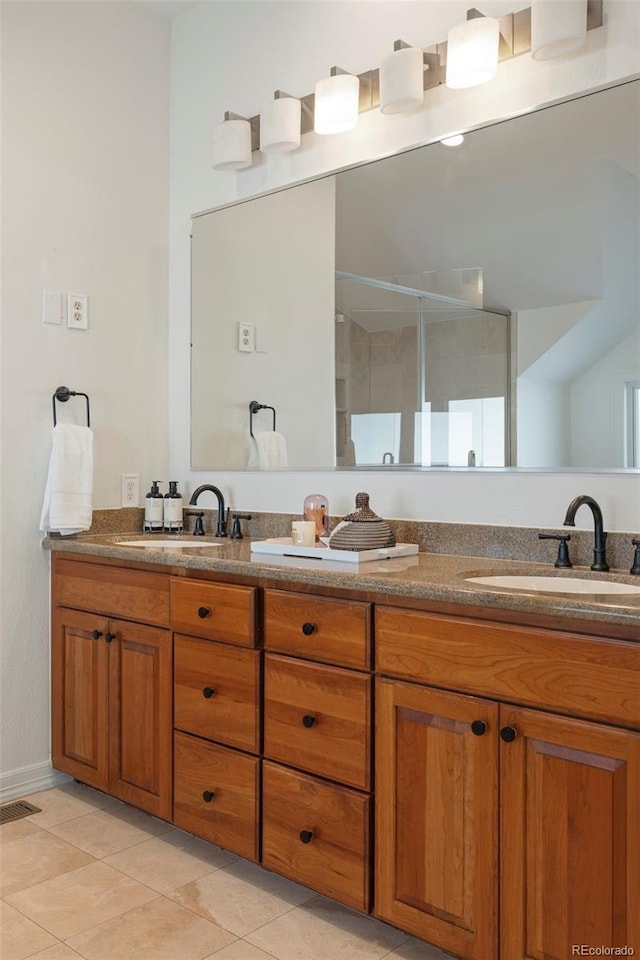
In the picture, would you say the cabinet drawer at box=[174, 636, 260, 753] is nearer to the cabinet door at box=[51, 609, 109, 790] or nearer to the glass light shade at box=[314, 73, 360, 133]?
the cabinet door at box=[51, 609, 109, 790]

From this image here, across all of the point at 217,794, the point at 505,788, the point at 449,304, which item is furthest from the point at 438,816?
the point at 449,304

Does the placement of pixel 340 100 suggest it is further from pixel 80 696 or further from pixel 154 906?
pixel 154 906

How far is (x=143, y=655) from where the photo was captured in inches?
91.2

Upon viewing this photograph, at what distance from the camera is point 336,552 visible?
1.99m

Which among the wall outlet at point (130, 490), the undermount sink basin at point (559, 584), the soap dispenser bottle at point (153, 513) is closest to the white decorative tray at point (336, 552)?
the undermount sink basin at point (559, 584)

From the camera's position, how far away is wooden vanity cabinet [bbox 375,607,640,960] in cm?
138

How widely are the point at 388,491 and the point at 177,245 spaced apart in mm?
1365

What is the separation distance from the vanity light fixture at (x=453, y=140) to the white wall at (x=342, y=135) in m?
0.03

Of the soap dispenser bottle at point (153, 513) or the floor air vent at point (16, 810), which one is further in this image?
the soap dispenser bottle at point (153, 513)

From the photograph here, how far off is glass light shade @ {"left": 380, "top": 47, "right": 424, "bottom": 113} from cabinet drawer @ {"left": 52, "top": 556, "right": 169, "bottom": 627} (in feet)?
4.78

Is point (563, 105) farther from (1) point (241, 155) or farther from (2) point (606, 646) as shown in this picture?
(2) point (606, 646)

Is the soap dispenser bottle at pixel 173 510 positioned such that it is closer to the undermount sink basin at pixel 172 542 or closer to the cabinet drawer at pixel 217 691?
the undermount sink basin at pixel 172 542

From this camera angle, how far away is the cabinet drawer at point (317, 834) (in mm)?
1742

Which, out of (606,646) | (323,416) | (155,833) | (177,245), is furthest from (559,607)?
(177,245)
